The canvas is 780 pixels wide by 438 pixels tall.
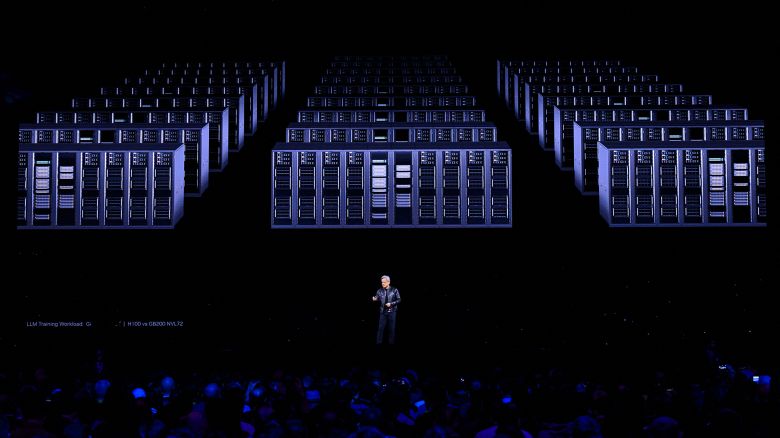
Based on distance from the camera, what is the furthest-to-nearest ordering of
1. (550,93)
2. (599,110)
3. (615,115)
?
(550,93), (615,115), (599,110)

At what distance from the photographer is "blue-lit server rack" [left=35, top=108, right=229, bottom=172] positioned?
40.6ft

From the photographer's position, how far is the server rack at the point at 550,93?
13.8 metres

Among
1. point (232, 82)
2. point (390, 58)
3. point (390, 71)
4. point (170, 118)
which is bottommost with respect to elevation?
point (170, 118)

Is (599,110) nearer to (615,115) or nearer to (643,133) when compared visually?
(615,115)

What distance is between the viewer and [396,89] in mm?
16234

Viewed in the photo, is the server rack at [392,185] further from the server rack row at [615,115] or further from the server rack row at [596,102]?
the server rack row at [596,102]

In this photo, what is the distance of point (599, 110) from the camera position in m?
12.7

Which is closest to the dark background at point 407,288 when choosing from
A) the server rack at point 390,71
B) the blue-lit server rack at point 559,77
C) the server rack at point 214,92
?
the server rack at point 214,92

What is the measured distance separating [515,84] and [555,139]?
321 centimetres

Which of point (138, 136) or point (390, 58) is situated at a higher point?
point (390, 58)

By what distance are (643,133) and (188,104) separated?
7461 millimetres

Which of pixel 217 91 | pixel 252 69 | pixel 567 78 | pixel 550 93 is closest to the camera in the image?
pixel 550 93

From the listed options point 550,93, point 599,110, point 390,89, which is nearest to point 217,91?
point 390,89

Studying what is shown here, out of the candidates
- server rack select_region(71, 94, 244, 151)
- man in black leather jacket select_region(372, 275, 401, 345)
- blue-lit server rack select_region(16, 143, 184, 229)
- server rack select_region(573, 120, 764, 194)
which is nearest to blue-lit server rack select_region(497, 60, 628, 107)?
server rack select_region(573, 120, 764, 194)
